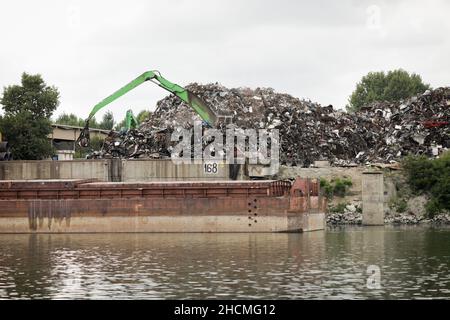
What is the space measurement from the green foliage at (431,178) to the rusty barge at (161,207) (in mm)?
9374

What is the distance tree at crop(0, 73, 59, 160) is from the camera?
252 ft

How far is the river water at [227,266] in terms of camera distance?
30.8 metres

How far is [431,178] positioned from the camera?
201 feet

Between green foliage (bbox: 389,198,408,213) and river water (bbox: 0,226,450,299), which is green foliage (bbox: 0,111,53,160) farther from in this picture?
green foliage (bbox: 389,198,408,213)

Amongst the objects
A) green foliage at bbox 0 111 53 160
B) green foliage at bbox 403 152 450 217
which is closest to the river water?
green foliage at bbox 403 152 450 217

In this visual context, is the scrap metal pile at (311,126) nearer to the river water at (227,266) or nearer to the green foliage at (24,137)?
the green foliage at (24,137)

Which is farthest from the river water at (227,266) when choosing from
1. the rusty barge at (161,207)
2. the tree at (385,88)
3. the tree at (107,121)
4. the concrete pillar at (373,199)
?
the tree at (107,121)

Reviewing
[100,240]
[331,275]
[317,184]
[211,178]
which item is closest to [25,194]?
[100,240]

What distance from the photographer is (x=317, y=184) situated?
2115 inches

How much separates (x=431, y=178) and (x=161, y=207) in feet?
62.0

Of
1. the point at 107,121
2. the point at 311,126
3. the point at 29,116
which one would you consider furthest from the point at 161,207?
the point at 107,121

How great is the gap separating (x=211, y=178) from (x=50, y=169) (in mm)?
10731
